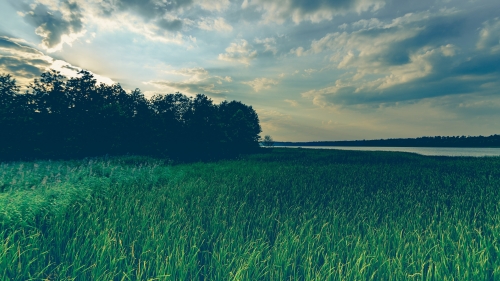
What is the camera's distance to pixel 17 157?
25.9 meters

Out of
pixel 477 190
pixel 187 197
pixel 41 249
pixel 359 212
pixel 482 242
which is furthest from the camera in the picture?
pixel 477 190

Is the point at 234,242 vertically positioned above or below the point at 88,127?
below

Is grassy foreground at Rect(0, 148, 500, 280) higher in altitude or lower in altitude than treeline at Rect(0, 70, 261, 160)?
lower

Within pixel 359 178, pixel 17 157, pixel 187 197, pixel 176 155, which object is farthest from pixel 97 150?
pixel 359 178

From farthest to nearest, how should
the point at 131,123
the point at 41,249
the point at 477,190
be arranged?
the point at 131,123
the point at 477,190
the point at 41,249

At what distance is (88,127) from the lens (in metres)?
31.0

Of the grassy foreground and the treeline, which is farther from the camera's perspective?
the treeline

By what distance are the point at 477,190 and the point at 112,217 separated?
13.1 m

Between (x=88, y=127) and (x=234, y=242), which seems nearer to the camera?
(x=234, y=242)

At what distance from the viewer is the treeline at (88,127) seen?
2605 cm

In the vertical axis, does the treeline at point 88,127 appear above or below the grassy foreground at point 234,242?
above

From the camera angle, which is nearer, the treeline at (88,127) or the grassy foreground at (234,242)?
the grassy foreground at (234,242)

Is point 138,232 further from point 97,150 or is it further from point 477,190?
point 97,150

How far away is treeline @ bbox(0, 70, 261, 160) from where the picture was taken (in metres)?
26.0
